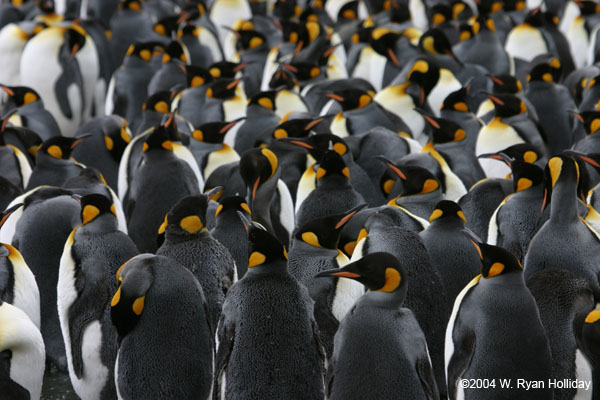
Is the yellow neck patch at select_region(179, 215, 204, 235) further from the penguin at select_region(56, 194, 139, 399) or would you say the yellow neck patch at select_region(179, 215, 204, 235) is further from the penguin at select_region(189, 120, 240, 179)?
the penguin at select_region(189, 120, 240, 179)

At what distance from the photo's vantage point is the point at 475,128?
254 inches

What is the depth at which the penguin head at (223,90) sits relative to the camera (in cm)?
704

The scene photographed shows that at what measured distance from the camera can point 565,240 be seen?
3834 mm

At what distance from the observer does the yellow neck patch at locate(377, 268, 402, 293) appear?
3.13 m

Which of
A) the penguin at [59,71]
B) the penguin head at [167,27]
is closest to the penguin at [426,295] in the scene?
the penguin at [59,71]

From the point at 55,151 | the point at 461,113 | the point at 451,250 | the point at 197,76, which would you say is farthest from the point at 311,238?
the point at 197,76

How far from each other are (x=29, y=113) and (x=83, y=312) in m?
3.56

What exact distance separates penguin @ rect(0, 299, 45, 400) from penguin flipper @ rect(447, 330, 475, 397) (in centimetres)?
156

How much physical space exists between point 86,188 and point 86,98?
13.5ft

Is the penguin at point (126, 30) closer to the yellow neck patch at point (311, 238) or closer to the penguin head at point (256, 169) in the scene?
the penguin head at point (256, 169)

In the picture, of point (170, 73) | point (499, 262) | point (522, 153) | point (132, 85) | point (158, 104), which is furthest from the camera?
point (132, 85)

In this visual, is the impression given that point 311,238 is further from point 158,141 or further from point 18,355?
point 158,141

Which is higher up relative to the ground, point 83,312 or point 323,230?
point 323,230

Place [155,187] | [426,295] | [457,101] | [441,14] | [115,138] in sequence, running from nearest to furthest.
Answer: [426,295]
[155,187]
[115,138]
[457,101]
[441,14]
